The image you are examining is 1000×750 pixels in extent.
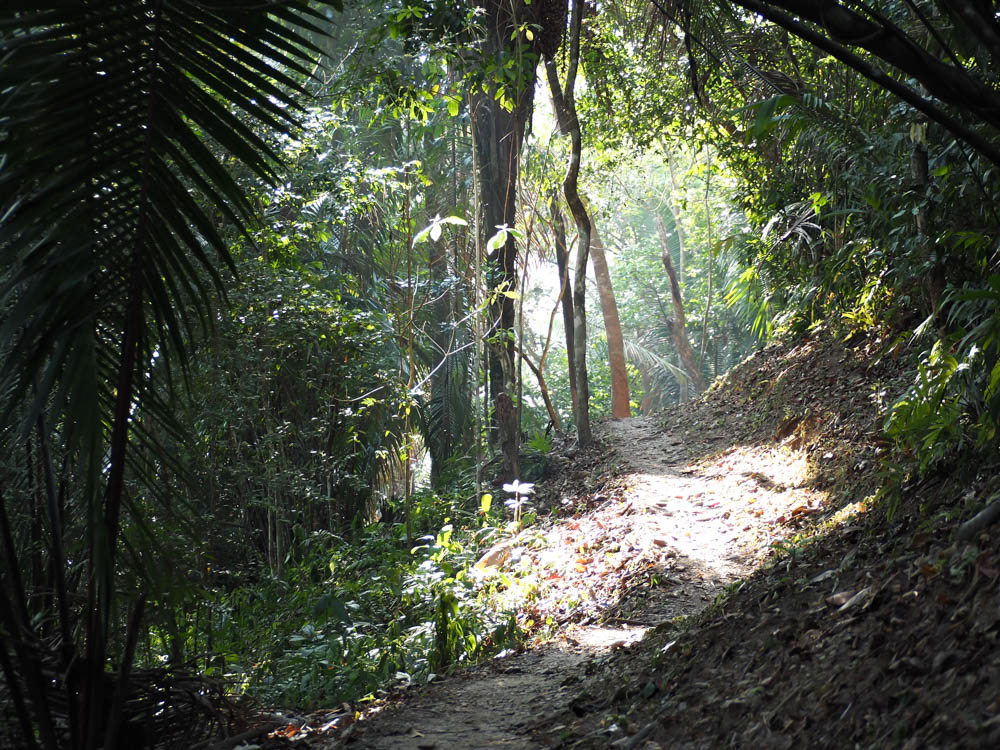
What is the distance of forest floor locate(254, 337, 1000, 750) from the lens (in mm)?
2215

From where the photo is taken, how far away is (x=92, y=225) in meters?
A: 2.13

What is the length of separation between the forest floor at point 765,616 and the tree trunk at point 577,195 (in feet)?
8.23

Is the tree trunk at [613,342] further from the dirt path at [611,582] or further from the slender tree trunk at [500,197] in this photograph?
the dirt path at [611,582]

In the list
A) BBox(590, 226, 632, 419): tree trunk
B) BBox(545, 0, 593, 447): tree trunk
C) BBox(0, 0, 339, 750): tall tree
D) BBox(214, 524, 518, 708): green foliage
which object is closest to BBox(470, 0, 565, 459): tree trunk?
BBox(545, 0, 593, 447): tree trunk

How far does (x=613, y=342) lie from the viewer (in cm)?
1898

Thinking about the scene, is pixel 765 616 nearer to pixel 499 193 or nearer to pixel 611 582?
pixel 611 582

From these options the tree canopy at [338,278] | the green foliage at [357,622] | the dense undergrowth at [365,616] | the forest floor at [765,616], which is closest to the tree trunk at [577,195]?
the tree canopy at [338,278]

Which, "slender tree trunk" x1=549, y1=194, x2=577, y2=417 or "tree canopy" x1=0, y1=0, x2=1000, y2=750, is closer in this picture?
"tree canopy" x1=0, y1=0, x2=1000, y2=750

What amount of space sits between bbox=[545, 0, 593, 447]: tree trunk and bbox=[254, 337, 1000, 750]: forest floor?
2510 mm

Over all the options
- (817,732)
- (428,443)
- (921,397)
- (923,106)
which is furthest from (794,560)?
(428,443)

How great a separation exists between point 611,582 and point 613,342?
13.3 m

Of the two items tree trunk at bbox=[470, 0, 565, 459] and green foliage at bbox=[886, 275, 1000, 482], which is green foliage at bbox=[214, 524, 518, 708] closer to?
tree trunk at bbox=[470, 0, 565, 459]

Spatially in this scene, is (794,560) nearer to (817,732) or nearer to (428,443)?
(817,732)

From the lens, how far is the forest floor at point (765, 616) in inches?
87.2
